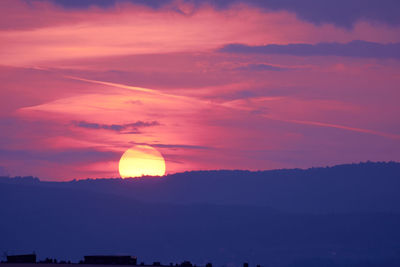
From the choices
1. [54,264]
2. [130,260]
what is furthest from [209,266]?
[54,264]

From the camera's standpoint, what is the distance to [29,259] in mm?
116125

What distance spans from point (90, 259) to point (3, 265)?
15.9m

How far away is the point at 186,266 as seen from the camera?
4449 inches

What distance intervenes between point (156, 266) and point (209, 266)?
21.9 ft

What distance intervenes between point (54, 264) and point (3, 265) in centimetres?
758

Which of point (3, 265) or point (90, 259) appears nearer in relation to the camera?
point (3, 265)

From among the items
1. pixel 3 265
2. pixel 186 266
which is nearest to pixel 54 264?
pixel 3 265

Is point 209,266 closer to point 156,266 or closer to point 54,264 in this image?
point 156,266

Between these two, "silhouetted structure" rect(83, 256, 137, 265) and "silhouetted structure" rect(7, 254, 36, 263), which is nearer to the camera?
"silhouetted structure" rect(83, 256, 137, 265)

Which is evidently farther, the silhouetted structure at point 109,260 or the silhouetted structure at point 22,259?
the silhouetted structure at point 22,259

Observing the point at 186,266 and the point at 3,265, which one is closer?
the point at 3,265

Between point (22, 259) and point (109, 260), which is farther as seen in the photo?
point (22, 259)

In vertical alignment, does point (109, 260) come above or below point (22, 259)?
above

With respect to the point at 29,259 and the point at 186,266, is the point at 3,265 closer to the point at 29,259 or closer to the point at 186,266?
the point at 29,259
